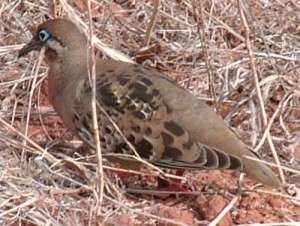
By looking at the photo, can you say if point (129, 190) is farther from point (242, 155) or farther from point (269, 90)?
point (269, 90)

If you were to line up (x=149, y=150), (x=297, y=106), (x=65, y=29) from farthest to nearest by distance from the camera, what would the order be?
(x=297, y=106) < (x=65, y=29) < (x=149, y=150)

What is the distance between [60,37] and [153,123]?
744 millimetres

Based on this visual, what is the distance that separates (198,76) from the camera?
5.36 meters

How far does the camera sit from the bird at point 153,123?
4.22m

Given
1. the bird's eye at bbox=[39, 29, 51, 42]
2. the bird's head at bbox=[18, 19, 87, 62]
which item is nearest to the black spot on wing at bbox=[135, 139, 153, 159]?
the bird's head at bbox=[18, 19, 87, 62]

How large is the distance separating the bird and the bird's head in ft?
0.65

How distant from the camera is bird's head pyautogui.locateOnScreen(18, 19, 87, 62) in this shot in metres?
4.77

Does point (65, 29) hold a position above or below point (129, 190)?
above

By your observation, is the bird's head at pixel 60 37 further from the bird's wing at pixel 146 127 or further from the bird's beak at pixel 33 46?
the bird's wing at pixel 146 127

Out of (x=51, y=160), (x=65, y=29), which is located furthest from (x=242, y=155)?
(x=65, y=29)

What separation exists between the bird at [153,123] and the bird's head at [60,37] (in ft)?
0.65

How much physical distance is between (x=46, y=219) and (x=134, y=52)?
5.65 feet

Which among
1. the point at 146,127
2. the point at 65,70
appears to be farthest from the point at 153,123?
the point at 65,70

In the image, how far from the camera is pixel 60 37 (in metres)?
4.77
